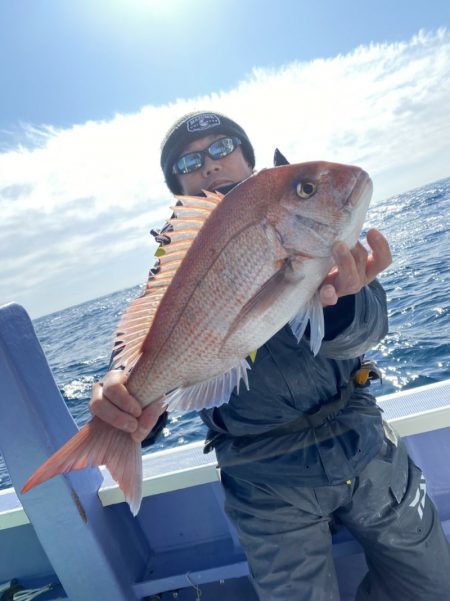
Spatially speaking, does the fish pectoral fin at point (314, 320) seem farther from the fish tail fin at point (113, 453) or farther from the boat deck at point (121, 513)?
the boat deck at point (121, 513)

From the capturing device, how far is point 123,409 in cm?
183

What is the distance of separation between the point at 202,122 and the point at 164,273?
1.69 metres

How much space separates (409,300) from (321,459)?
27.6 feet

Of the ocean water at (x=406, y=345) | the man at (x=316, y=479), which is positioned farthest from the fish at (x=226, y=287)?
the ocean water at (x=406, y=345)

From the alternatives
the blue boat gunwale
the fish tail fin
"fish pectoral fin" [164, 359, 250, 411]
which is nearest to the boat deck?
the blue boat gunwale

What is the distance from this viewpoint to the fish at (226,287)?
5.29 ft

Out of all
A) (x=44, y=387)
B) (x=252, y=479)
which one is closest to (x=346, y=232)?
(x=252, y=479)

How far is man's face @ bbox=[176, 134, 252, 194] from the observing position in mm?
2951

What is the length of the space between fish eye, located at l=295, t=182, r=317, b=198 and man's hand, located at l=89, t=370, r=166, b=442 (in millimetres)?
1035

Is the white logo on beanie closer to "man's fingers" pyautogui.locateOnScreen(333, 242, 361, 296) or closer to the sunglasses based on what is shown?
the sunglasses

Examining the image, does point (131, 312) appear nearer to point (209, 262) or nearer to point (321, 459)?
point (209, 262)

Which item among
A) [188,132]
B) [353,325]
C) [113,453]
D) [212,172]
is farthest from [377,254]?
[188,132]

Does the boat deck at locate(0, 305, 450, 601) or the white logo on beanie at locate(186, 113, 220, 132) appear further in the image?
the white logo on beanie at locate(186, 113, 220, 132)

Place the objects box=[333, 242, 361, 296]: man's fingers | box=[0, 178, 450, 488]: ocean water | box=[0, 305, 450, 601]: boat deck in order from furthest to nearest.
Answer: box=[0, 178, 450, 488]: ocean water → box=[0, 305, 450, 601]: boat deck → box=[333, 242, 361, 296]: man's fingers
